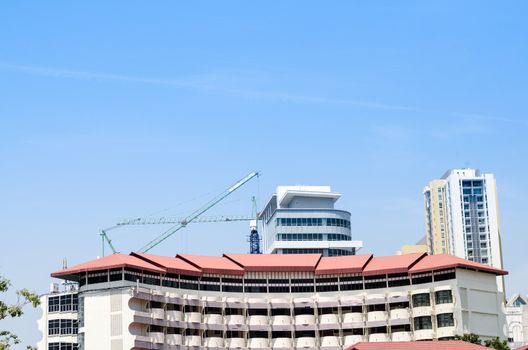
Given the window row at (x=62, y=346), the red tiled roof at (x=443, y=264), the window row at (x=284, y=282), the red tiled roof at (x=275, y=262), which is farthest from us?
the window row at (x=62, y=346)

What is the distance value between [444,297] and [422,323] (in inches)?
234

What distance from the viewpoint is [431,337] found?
151750mm

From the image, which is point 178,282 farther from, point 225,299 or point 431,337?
point 431,337

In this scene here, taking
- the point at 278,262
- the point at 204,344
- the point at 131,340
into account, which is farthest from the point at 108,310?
the point at 278,262

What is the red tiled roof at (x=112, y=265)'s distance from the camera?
144 m

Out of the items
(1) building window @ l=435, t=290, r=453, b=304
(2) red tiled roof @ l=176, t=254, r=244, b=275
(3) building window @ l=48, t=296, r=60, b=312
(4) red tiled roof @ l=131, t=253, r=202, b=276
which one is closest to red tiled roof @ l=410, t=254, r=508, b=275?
(1) building window @ l=435, t=290, r=453, b=304

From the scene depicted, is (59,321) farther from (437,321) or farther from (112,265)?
(437,321)

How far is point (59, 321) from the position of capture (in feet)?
592

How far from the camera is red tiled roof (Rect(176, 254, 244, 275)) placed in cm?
15550

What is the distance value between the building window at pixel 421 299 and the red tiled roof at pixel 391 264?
471 centimetres

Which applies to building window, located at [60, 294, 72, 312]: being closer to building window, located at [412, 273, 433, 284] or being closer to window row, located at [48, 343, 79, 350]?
window row, located at [48, 343, 79, 350]

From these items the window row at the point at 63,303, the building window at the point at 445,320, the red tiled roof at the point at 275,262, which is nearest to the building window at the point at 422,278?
the building window at the point at 445,320

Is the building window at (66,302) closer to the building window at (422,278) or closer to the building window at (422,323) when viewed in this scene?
the building window at (422,278)

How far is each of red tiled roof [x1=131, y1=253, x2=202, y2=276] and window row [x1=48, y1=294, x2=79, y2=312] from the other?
3428 cm
